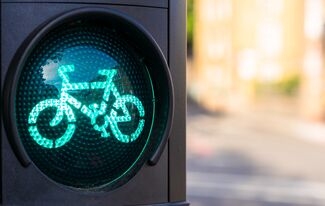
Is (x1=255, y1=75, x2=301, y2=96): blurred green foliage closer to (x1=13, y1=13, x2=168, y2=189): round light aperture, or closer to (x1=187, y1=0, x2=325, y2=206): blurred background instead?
(x1=187, y1=0, x2=325, y2=206): blurred background

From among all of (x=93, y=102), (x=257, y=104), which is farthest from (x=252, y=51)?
(x=93, y=102)

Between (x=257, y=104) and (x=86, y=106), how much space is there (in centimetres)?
2903

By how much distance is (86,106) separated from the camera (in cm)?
119

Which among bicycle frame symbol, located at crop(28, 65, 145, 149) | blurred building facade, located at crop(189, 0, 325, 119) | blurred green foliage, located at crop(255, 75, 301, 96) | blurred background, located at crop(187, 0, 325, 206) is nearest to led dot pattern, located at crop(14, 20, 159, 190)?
bicycle frame symbol, located at crop(28, 65, 145, 149)

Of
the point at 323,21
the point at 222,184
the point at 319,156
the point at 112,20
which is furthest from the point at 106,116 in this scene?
the point at 323,21

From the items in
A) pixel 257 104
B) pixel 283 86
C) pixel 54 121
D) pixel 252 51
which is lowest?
pixel 54 121

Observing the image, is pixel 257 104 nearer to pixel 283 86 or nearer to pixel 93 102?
pixel 283 86

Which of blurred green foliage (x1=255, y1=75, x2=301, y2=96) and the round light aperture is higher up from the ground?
blurred green foliage (x1=255, y1=75, x2=301, y2=96)

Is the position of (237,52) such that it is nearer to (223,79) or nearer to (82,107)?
(223,79)

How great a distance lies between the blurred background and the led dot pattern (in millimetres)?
9472

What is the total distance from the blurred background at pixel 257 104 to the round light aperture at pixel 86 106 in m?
9.47

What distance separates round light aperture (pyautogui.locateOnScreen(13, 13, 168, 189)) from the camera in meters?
1.17

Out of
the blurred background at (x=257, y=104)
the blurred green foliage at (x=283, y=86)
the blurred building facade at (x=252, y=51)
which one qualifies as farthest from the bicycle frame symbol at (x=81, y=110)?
the blurred green foliage at (x=283, y=86)

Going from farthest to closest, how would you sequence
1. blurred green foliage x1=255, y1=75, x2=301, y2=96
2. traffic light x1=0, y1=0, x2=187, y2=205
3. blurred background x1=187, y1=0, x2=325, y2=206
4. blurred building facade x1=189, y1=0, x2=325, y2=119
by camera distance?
blurred building facade x1=189, y1=0, x2=325, y2=119, blurred green foliage x1=255, y1=75, x2=301, y2=96, blurred background x1=187, y1=0, x2=325, y2=206, traffic light x1=0, y1=0, x2=187, y2=205
